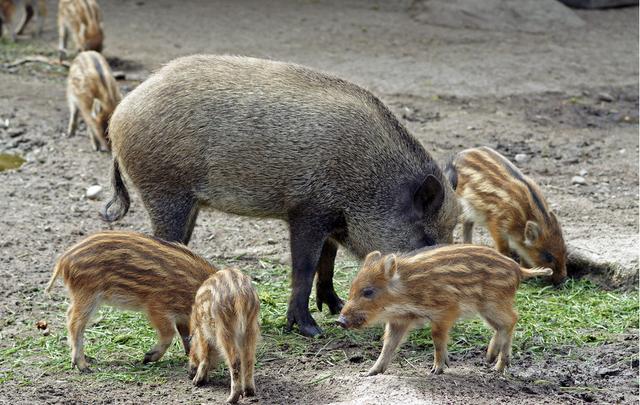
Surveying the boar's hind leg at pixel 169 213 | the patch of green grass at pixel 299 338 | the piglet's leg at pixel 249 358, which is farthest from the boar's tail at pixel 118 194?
the piglet's leg at pixel 249 358

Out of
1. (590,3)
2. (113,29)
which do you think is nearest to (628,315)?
(113,29)

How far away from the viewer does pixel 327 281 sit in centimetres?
622

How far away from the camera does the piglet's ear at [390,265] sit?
16.2ft

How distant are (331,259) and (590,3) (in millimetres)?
10174

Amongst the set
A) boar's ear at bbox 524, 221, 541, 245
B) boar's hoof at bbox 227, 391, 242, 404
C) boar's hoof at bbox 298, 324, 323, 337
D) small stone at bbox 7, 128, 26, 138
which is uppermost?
boar's ear at bbox 524, 221, 541, 245

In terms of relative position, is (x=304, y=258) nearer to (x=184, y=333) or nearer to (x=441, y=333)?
(x=184, y=333)

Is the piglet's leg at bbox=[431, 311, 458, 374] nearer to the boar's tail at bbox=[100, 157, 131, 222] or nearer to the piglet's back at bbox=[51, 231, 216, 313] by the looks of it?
the piglet's back at bbox=[51, 231, 216, 313]

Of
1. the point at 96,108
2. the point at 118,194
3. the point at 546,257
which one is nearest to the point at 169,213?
the point at 118,194

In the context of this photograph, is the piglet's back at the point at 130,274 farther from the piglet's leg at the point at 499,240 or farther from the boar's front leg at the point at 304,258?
the piglet's leg at the point at 499,240

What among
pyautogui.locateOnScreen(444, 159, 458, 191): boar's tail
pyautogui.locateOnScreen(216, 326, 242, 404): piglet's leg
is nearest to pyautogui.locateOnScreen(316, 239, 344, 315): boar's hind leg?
pyautogui.locateOnScreen(444, 159, 458, 191): boar's tail

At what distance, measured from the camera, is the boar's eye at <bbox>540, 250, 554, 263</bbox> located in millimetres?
6660

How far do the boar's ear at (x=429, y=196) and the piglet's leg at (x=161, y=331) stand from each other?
151 cm

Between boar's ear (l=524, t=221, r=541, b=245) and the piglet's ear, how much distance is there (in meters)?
1.95

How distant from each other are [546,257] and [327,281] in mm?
1443
